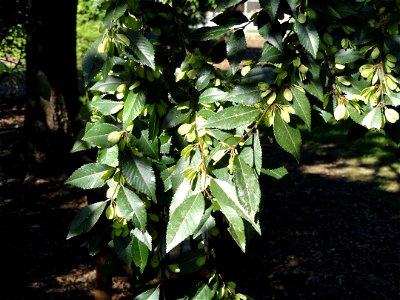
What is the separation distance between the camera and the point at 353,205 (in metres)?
5.69

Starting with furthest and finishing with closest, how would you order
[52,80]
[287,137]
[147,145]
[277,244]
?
1. [52,80]
2. [277,244]
3. [147,145]
4. [287,137]

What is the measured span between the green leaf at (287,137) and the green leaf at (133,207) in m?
0.39

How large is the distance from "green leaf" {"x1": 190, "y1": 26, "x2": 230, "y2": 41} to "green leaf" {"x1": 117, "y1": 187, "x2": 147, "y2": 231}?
51cm

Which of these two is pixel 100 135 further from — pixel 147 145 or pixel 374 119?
pixel 374 119

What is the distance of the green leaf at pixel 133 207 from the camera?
133 cm

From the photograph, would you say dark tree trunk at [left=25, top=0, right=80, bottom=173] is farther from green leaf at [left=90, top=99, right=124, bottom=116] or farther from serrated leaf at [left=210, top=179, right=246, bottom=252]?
serrated leaf at [left=210, top=179, right=246, bottom=252]

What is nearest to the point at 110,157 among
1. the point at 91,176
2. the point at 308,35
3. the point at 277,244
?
the point at 91,176

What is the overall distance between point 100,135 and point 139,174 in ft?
0.56

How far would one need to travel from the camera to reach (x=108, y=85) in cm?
146

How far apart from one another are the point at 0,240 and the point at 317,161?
171 inches

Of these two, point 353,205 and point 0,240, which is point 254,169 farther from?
point 353,205

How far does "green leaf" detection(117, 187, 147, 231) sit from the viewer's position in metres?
1.33

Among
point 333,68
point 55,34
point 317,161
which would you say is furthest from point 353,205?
point 333,68

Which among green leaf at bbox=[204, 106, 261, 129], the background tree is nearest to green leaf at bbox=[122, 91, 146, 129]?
the background tree
